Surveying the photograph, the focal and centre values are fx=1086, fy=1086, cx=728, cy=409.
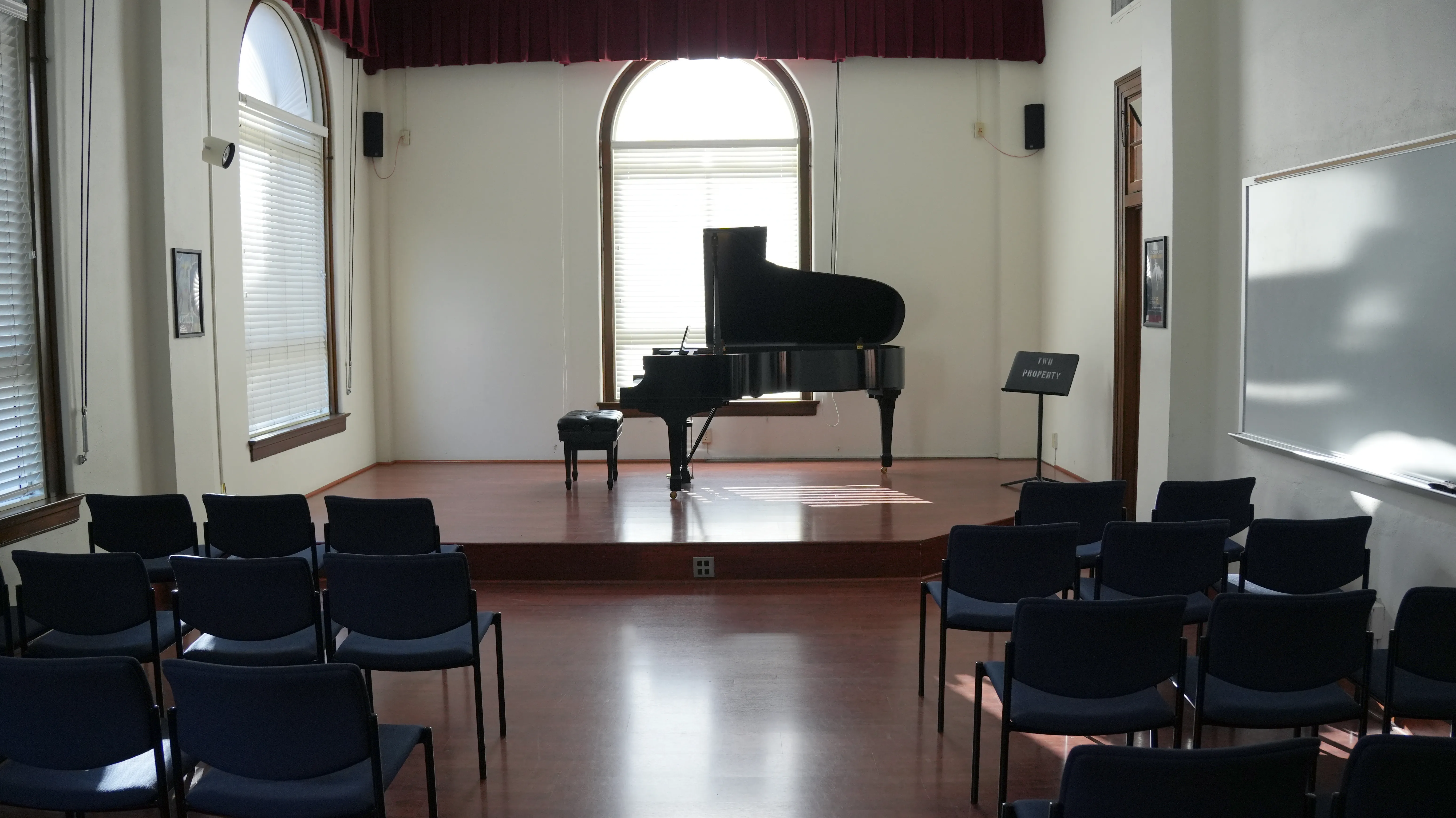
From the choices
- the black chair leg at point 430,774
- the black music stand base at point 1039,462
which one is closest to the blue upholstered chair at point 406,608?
the black chair leg at point 430,774

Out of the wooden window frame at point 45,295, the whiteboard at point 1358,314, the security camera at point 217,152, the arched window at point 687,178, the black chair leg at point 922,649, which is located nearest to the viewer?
the whiteboard at point 1358,314

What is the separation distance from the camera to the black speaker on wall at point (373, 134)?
28.5ft

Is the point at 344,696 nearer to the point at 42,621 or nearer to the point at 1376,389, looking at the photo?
the point at 42,621

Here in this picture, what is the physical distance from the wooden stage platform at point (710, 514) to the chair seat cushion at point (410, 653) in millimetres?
2340

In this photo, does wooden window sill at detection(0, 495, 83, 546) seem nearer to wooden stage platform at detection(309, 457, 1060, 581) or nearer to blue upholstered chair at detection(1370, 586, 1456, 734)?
wooden stage platform at detection(309, 457, 1060, 581)

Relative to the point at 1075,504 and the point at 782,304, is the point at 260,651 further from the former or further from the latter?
the point at 782,304

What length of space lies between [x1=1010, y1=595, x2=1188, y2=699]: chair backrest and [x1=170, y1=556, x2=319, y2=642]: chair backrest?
2.14 meters

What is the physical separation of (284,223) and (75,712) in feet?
18.4

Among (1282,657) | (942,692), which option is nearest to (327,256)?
(942,692)

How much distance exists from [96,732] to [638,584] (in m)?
3.52

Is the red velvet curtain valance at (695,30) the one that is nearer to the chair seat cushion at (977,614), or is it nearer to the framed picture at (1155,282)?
the framed picture at (1155,282)

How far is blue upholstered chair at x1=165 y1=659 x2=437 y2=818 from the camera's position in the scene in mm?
2348

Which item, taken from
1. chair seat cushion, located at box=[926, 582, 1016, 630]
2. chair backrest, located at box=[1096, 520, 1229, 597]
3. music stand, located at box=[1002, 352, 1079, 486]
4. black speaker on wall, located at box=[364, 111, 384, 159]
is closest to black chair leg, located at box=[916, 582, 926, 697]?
chair seat cushion, located at box=[926, 582, 1016, 630]

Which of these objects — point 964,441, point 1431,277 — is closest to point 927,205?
point 964,441
